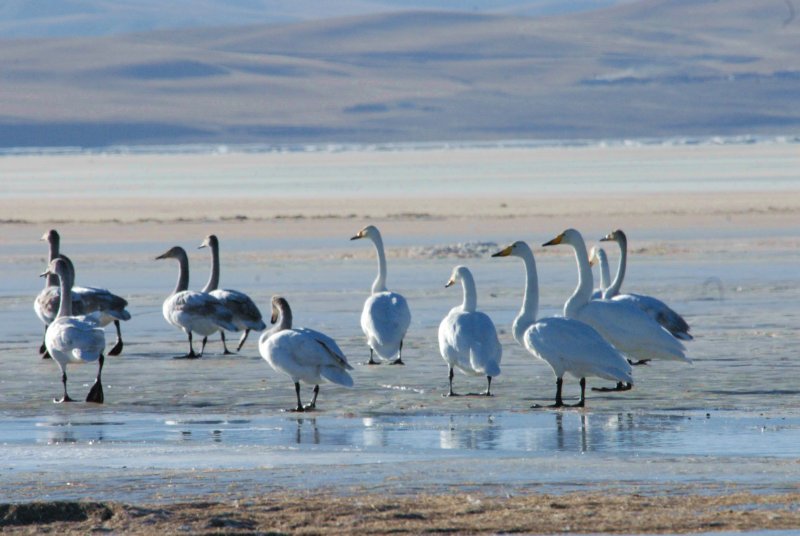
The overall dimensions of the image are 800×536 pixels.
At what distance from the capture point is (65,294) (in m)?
11.5

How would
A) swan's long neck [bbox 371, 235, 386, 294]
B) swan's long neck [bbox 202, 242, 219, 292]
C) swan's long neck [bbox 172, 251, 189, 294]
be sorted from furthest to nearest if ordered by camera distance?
Result: swan's long neck [bbox 202, 242, 219, 292] → swan's long neck [bbox 172, 251, 189, 294] → swan's long neck [bbox 371, 235, 386, 294]

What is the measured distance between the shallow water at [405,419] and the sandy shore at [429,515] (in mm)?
261

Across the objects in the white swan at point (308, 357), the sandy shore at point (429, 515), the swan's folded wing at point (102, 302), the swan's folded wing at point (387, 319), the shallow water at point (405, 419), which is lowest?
the sandy shore at point (429, 515)

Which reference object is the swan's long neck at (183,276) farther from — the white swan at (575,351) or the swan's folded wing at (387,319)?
the white swan at (575,351)

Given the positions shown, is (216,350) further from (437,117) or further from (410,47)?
(410,47)

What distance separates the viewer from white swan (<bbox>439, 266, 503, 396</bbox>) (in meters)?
9.67

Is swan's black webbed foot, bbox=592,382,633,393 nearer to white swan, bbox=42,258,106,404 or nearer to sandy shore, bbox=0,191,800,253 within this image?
white swan, bbox=42,258,106,404

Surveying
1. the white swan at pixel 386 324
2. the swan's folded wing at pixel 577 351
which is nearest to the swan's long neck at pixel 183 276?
the white swan at pixel 386 324

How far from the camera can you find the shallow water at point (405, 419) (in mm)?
7043

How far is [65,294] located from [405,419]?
3910 mm

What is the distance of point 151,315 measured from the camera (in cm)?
1558

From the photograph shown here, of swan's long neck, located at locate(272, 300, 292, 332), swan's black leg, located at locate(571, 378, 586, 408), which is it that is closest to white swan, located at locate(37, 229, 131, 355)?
swan's long neck, located at locate(272, 300, 292, 332)

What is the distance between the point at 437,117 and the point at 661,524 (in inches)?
5161

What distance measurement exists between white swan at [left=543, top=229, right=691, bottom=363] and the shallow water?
29 cm
